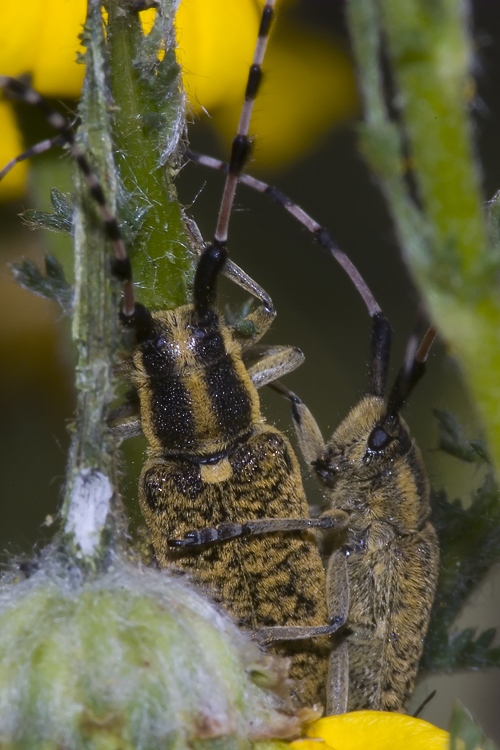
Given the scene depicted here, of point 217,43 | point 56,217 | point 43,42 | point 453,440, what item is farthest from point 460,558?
point 43,42

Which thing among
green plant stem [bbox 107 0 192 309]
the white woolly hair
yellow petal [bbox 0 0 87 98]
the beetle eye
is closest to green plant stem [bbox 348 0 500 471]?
the white woolly hair

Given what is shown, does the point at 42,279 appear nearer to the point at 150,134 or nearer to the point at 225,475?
the point at 150,134

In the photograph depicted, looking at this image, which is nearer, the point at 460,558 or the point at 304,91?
the point at 460,558

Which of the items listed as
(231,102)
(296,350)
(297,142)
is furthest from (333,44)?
(296,350)

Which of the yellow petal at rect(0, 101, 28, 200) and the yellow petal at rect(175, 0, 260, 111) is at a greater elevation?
the yellow petal at rect(175, 0, 260, 111)

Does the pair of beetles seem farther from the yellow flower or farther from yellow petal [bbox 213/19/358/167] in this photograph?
yellow petal [bbox 213/19/358/167]

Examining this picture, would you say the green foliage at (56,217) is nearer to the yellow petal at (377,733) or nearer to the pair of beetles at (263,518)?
the pair of beetles at (263,518)
